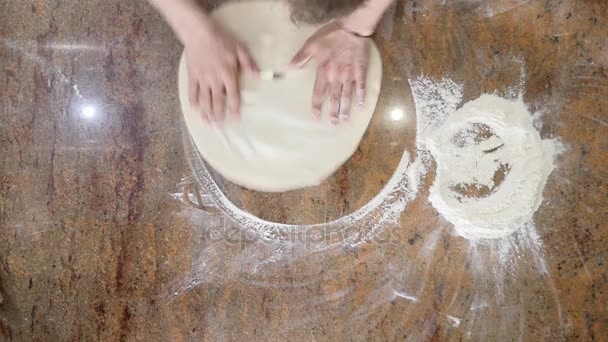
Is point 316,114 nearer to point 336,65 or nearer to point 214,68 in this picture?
point 336,65

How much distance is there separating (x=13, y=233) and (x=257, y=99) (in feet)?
1.71

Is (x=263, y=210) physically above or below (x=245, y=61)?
below

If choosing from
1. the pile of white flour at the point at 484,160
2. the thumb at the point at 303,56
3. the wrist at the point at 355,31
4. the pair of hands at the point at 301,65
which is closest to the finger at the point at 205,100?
the pair of hands at the point at 301,65

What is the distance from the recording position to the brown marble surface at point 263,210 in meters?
0.84

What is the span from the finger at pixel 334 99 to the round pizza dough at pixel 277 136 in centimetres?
1

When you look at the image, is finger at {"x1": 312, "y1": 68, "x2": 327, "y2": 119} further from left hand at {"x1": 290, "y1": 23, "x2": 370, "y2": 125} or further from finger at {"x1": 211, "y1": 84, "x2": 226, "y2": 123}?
finger at {"x1": 211, "y1": 84, "x2": 226, "y2": 123}

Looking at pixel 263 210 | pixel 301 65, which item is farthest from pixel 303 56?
pixel 263 210

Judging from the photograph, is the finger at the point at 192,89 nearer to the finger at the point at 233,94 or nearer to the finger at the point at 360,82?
the finger at the point at 233,94

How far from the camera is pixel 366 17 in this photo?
83 centimetres

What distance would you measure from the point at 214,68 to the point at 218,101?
60 millimetres

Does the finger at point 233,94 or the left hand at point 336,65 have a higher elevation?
the left hand at point 336,65

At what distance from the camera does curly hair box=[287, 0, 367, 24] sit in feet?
2.45

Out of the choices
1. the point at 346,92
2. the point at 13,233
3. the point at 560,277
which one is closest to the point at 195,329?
the point at 13,233

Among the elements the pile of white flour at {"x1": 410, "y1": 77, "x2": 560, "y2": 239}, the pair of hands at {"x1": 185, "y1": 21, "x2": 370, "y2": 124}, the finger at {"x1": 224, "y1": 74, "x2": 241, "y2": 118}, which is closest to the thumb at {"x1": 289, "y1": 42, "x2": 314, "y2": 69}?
the pair of hands at {"x1": 185, "y1": 21, "x2": 370, "y2": 124}
